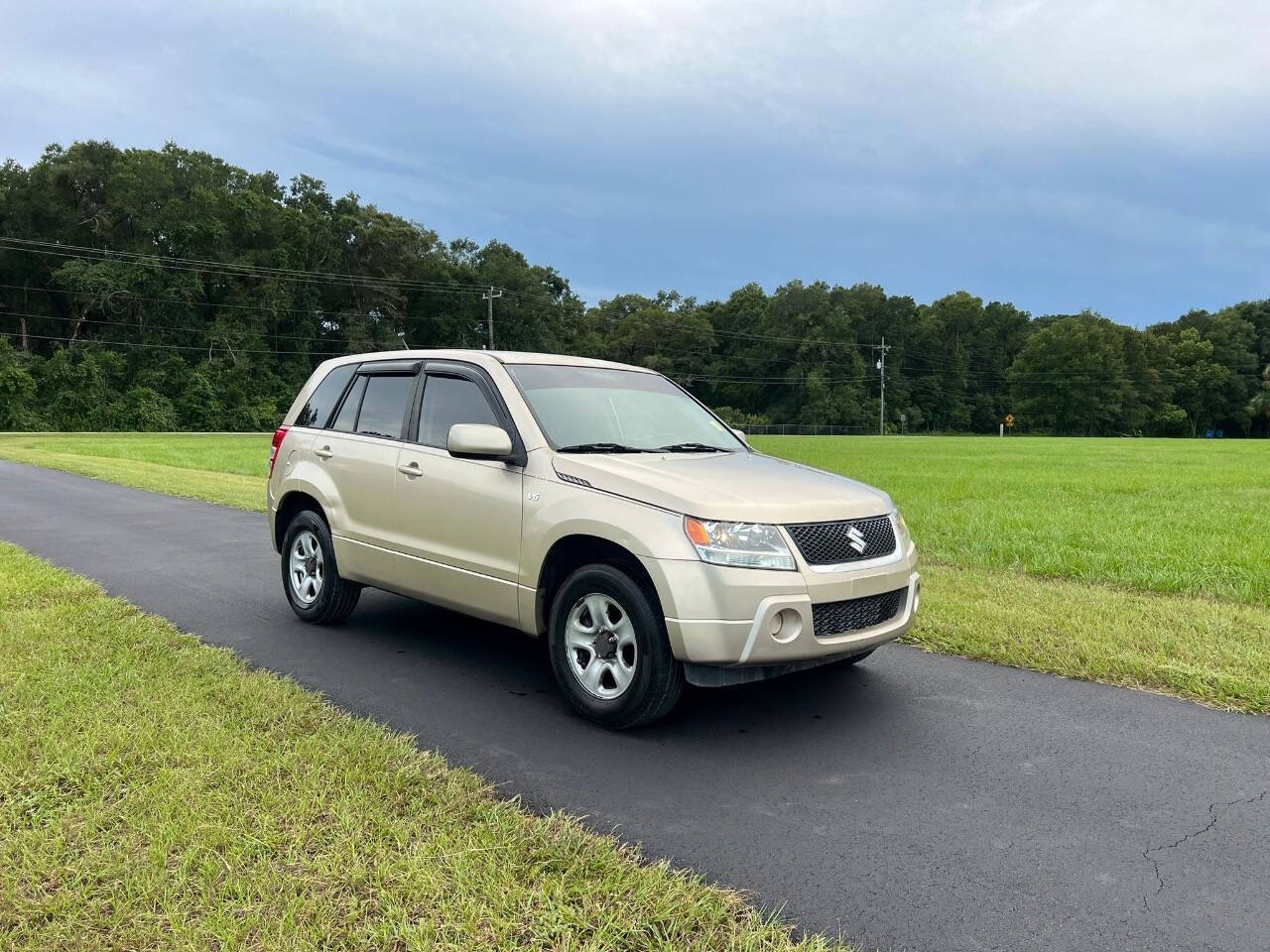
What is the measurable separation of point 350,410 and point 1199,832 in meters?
5.39

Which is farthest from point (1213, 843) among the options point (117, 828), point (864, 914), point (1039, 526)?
point (1039, 526)

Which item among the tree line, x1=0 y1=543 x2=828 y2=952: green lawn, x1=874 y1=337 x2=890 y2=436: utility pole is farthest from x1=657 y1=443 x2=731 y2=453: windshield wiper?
x1=874 y1=337 x2=890 y2=436: utility pole

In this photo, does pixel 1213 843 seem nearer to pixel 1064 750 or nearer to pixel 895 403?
pixel 1064 750

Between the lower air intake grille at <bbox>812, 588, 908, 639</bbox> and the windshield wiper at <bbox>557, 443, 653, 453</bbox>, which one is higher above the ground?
the windshield wiper at <bbox>557, 443, 653, 453</bbox>

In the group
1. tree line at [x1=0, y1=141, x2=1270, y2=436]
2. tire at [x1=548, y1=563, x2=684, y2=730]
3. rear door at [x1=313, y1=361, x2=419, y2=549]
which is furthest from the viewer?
tree line at [x1=0, y1=141, x2=1270, y2=436]

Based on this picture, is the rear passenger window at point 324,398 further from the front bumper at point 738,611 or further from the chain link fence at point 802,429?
the chain link fence at point 802,429

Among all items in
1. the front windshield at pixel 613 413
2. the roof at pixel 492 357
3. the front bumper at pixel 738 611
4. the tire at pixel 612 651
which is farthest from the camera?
the roof at pixel 492 357

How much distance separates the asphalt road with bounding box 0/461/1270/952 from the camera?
2828mm

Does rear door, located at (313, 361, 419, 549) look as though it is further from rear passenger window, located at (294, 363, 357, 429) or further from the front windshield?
the front windshield

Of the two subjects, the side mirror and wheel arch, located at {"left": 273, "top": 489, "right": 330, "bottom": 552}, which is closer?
the side mirror

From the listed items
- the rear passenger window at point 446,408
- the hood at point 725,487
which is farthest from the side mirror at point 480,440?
the rear passenger window at point 446,408

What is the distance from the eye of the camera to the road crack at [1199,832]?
116 inches

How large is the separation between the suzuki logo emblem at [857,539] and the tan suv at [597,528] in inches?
0.4

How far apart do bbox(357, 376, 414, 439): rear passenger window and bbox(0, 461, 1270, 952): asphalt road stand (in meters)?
1.45
